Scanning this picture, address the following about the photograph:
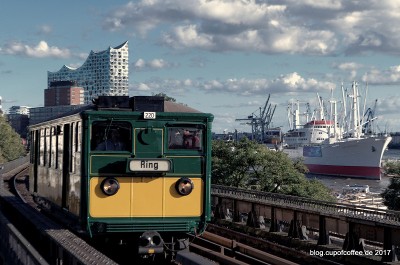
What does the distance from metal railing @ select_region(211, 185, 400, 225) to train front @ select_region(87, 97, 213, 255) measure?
12.8 feet

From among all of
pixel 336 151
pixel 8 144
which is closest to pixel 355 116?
pixel 336 151

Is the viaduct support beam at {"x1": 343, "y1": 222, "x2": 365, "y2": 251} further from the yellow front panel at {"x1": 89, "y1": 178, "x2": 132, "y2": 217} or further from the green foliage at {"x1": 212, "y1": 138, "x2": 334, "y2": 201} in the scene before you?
the green foliage at {"x1": 212, "y1": 138, "x2": 334, "y2": 201}

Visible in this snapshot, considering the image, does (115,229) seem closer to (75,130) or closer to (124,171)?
(124,171)

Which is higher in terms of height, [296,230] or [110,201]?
[110,201]

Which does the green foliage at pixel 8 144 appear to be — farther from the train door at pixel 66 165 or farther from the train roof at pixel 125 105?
the train roof at pixel 125 105

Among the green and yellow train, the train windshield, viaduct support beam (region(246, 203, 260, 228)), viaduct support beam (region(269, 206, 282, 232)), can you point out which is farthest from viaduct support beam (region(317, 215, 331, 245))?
the train windshield

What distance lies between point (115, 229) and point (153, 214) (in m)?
0.72

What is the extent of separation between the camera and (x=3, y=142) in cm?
9194

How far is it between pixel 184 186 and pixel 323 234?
15.5 ft

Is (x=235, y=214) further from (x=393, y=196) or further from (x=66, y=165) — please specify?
(x=393, y=196)

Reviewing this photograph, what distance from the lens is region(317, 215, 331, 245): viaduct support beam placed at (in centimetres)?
1555

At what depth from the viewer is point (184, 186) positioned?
1238cm

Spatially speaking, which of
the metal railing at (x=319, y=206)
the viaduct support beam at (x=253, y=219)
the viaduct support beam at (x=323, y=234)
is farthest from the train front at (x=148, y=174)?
the viaduct support beam at (x=253, y=219)

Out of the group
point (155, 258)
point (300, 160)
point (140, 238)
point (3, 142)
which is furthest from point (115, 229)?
point (3, 142)
